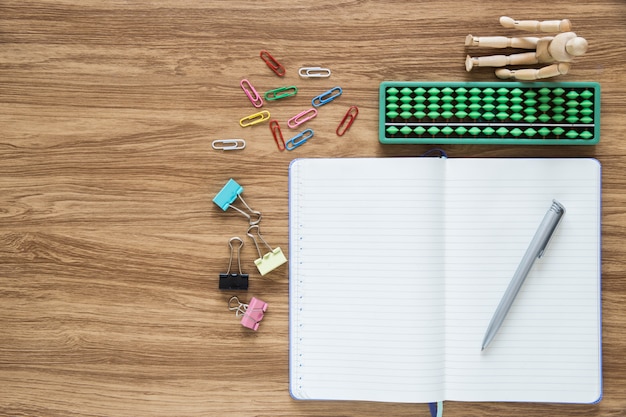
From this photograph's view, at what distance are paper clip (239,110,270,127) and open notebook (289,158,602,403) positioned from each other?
0.78ft

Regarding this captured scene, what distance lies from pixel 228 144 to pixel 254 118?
93 mm

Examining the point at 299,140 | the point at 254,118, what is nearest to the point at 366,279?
the point at 299,140

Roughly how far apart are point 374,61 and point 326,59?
4.7 inches

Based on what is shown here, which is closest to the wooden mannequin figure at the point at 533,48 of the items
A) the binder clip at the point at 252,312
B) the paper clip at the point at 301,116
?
the paper clip at the point at 301,116

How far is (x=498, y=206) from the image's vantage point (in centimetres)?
125

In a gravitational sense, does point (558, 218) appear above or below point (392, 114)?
below

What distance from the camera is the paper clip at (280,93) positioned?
1.28m

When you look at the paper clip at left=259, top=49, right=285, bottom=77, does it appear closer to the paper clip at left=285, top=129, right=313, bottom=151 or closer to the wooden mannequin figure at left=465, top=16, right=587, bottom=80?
the paper clip at left=285, top=129, right=313, bottom=151

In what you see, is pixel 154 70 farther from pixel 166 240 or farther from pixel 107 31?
pixel 166 240

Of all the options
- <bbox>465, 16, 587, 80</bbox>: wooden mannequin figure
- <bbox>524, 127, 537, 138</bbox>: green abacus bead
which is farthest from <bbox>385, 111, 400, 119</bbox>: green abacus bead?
<bbox>524, 127, 537, 138</bbox>: green abacus bead

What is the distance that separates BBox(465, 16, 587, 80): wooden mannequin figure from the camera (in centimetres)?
114

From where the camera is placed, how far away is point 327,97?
128 centimetres

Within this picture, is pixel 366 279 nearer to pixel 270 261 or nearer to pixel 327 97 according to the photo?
pixel 270 261

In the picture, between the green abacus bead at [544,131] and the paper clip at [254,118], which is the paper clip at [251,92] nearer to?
the paper clip at [254,118]
